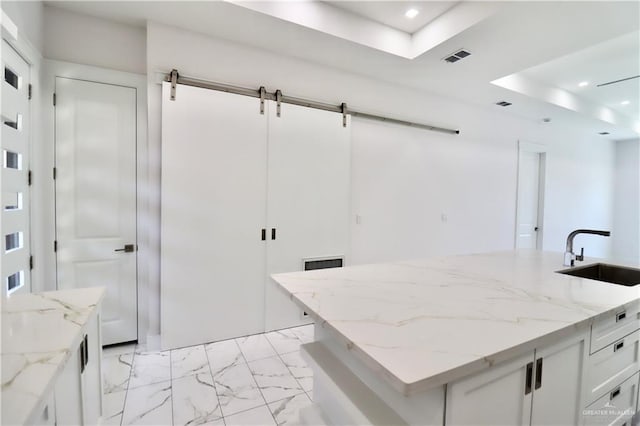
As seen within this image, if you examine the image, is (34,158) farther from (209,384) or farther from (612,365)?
(612,365)

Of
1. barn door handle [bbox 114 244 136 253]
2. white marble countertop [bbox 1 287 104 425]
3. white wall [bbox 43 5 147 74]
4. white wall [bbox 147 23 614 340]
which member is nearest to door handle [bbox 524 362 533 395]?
white marble countertop [bbox 1 287 104 425]

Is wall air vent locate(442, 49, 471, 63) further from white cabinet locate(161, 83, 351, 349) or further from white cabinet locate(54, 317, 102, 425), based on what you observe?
white cabinet locate(54, 317, 102, 425)

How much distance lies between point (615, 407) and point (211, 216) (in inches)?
116

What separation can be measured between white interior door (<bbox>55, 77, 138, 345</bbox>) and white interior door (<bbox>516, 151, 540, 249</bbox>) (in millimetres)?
5540

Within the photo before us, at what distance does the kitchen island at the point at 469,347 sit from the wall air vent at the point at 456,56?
2181mm

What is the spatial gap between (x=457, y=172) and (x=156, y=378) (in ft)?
13.8

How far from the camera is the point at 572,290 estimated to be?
4.94ft

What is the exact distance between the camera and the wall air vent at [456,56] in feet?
9.46

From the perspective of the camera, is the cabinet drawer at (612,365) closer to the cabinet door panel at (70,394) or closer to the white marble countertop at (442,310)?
the white marble countertop at (442,310)

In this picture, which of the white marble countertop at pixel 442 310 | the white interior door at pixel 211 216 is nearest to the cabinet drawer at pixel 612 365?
the white marble countertop at pixel 442 310

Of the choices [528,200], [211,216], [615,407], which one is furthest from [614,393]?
[528,200]

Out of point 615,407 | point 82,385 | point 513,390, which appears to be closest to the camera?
point 513,390

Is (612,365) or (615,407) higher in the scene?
(612,365)

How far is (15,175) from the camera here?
81.2 inches
